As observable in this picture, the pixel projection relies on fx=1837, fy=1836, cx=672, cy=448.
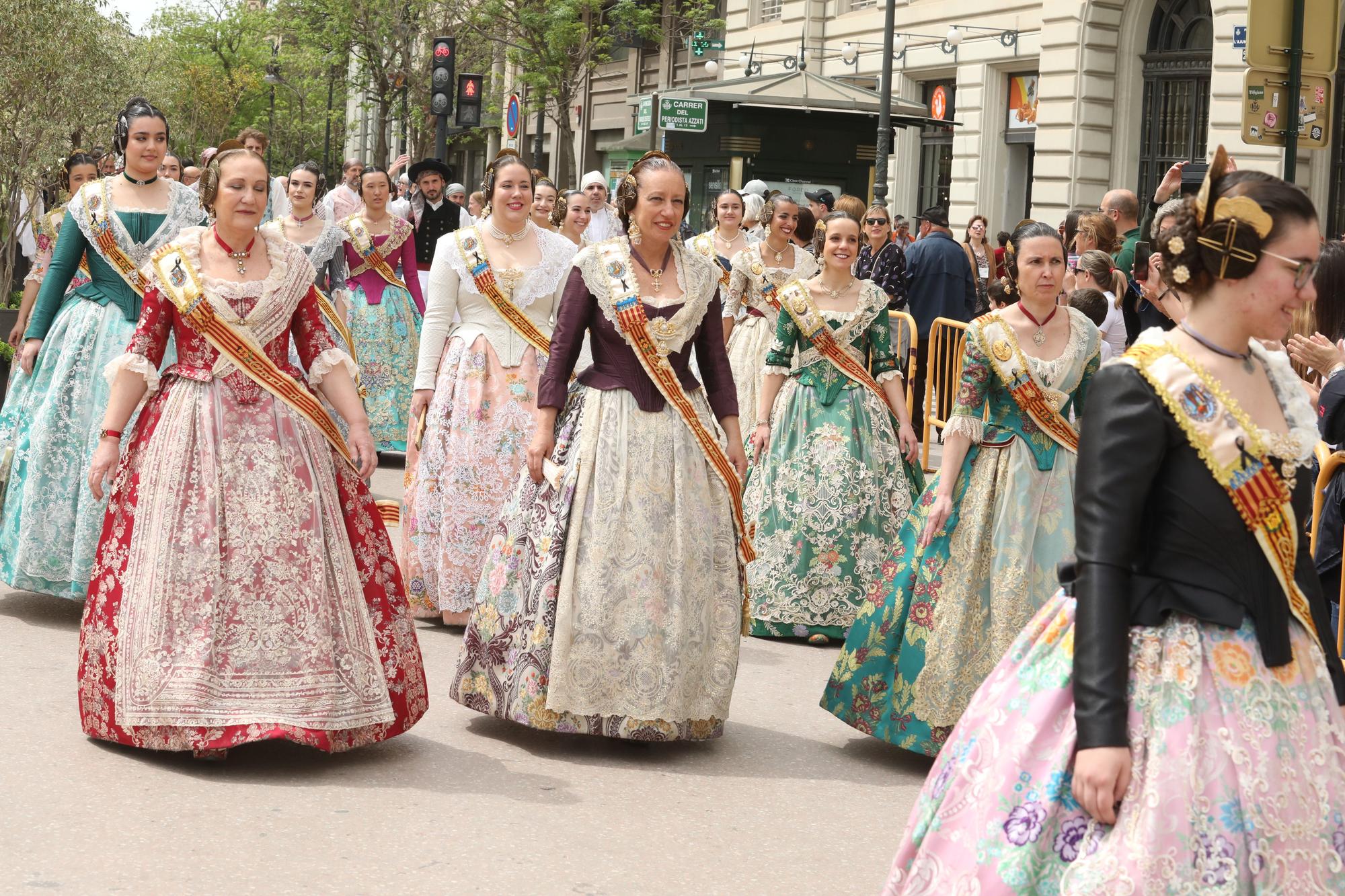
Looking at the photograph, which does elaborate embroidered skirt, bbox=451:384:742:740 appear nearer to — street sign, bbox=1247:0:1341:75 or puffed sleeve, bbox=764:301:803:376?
puffed sleeve, bbox=764:301:803:376

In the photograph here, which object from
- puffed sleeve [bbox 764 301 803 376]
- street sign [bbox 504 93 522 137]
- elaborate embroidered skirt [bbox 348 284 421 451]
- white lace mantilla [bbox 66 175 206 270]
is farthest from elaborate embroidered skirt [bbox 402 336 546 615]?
street sign [bbox 504 93 522 137]

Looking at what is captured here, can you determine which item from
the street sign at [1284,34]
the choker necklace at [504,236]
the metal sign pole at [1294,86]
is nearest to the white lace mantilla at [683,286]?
the choker necklace at [504,236]

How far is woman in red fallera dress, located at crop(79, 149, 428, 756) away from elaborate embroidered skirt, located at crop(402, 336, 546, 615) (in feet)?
7.02

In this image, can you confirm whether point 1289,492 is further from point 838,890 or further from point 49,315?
point 49,315

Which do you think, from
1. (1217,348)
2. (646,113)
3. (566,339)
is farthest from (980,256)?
(1217,348)

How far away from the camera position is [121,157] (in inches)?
324

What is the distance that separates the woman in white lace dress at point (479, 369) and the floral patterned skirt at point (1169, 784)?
507 cm

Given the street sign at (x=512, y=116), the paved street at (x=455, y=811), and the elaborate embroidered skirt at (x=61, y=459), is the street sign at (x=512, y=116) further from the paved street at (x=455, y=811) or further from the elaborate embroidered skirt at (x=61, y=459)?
the paved street at (x=455, y=811)

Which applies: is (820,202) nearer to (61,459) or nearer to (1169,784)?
(61,459)

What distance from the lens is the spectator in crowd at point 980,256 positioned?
628 inches

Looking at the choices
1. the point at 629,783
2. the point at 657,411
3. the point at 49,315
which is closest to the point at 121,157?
the point at 49,315

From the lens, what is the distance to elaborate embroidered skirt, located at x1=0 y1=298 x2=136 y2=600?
7.81m

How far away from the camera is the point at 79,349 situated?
26.1 feet

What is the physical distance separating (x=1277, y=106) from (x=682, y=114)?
10.4 metres
